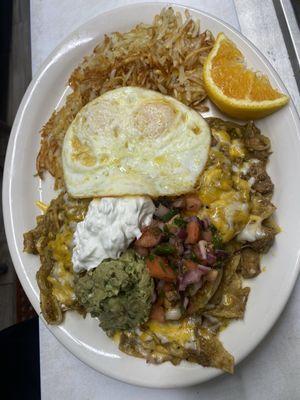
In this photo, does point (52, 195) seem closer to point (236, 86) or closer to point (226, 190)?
point (226, 190)

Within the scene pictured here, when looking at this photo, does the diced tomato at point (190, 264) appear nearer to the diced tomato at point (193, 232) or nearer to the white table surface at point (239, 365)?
the diced tomato at point (193, 232)

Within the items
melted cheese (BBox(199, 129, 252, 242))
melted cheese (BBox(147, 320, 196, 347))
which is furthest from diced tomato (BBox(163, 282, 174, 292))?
A: melted cheese (BBox(199, 129, 252, 242))

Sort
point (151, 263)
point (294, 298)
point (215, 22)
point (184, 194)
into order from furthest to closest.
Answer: point (215, 22), point (294, 298), point (184, 194), point (151, 263)

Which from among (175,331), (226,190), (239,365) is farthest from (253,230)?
(239,365)

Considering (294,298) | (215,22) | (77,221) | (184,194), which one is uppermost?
(215,22)

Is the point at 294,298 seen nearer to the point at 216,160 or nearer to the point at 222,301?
the point at 222,301

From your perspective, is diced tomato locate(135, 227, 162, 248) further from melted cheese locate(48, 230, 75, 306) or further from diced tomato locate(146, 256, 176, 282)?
melted cheese locate(48, 230, 75, 306)

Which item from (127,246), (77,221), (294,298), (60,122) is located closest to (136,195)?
(127,246)
